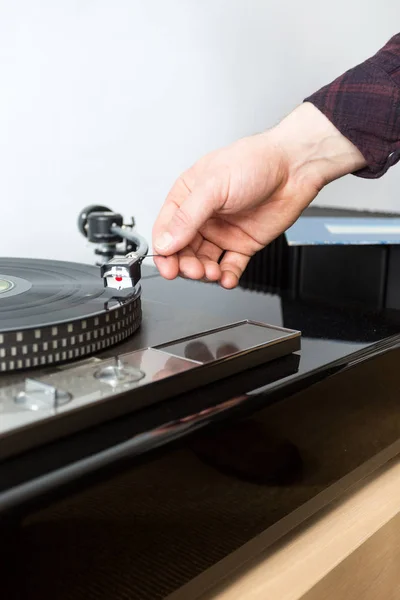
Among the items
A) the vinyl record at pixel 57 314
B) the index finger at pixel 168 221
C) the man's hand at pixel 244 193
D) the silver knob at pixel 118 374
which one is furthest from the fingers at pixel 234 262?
the silver knob at pixel 118 374

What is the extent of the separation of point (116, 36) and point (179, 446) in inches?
30.7

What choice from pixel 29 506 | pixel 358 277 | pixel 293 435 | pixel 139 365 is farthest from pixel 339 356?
pixel 358 277

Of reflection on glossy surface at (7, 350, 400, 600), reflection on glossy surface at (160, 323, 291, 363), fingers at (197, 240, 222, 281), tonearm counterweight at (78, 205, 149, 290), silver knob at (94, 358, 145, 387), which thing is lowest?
reflection on glossy surface at (7, 350, 400, 600)

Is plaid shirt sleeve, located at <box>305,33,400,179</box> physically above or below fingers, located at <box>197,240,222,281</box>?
above

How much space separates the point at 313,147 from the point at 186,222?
0.82 ft

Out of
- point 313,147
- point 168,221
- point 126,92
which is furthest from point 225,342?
point 126,92

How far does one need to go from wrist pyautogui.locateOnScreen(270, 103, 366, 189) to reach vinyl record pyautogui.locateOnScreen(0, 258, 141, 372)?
1.05 ft

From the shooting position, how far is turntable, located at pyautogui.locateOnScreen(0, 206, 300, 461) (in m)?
0.39

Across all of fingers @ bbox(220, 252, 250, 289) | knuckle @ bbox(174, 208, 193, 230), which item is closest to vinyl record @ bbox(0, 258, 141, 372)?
knuckle @ bbox(174, 208, 193, 230)

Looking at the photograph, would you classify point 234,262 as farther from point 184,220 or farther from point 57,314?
point 57,314

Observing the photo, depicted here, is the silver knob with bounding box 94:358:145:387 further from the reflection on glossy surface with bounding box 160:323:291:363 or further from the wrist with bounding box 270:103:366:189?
the wrist with bounding box 270:103:366:189

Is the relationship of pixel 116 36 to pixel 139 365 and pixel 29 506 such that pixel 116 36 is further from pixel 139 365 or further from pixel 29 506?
pixel 29 506

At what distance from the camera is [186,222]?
2.29 feet

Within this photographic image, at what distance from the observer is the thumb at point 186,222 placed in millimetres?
698
